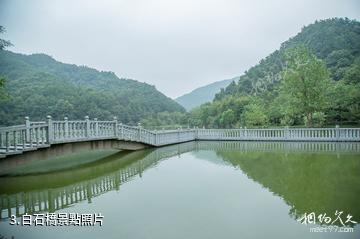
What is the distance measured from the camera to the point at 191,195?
557 cm

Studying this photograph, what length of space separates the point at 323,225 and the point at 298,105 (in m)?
13.6

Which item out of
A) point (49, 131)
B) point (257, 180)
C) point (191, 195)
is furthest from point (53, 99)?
point (191, 195)

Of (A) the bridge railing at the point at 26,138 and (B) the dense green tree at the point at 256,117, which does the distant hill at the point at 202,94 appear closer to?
(B) the dense green tree at the point at 256,117

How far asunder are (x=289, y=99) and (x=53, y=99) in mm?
13209

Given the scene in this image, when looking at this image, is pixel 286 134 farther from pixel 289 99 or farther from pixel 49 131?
pixel 49 131

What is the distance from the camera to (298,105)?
654 inches

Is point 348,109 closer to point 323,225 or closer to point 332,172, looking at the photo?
point 332,172

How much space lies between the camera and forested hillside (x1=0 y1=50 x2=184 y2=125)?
16.3m

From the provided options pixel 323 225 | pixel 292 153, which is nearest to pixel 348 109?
pixel 292 153

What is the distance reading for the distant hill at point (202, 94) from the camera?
91.3 metres

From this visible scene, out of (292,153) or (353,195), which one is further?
(292,153)

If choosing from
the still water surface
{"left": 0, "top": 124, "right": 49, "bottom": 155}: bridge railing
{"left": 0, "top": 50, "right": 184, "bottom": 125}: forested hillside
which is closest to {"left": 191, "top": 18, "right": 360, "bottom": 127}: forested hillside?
{"left": 0, "top": 50, "right": 184, "bottom": 125}: forested hillside

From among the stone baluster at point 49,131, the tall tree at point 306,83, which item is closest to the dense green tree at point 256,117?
the tall tree at point 306,83

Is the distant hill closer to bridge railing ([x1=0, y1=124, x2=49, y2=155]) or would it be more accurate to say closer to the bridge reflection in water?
the bridge reflection in water
